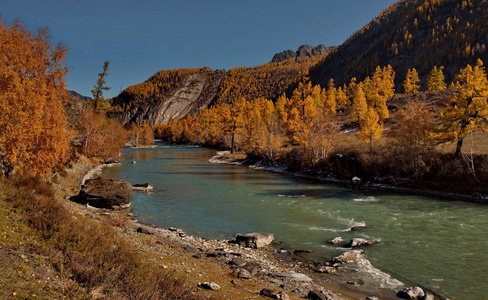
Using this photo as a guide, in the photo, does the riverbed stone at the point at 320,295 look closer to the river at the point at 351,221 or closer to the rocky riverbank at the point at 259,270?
the rocky riverbank at the point at 259,270

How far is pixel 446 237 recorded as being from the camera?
16.8 meters

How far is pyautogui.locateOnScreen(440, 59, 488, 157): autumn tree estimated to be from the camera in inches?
1200

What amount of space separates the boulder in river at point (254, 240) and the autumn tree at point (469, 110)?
27.1 m

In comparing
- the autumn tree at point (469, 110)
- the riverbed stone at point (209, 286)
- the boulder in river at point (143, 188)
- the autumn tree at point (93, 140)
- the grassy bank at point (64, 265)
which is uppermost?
the autumn tree at point (469, 110)

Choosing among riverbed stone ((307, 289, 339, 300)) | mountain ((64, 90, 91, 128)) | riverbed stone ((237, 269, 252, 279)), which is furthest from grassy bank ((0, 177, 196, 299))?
mountain ((64, 90, 91, 128))

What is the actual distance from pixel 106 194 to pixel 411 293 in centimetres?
2153

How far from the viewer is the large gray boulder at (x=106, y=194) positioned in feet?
76.0

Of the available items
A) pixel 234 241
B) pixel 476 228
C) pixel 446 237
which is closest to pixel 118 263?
pixel 234 241

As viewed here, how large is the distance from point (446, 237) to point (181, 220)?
16595 millimetres

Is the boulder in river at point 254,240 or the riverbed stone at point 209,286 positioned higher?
the riverbed stone at point 209,286

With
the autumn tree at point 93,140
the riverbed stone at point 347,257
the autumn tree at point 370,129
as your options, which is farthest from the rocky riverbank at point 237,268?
the autumn tree at point 93,140

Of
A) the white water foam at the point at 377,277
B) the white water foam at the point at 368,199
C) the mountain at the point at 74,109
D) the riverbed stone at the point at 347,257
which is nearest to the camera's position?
the white water foam at the point at 377,277

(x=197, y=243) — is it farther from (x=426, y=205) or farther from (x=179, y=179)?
(x=179, y=179)

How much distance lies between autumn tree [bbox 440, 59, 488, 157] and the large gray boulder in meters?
33.2
